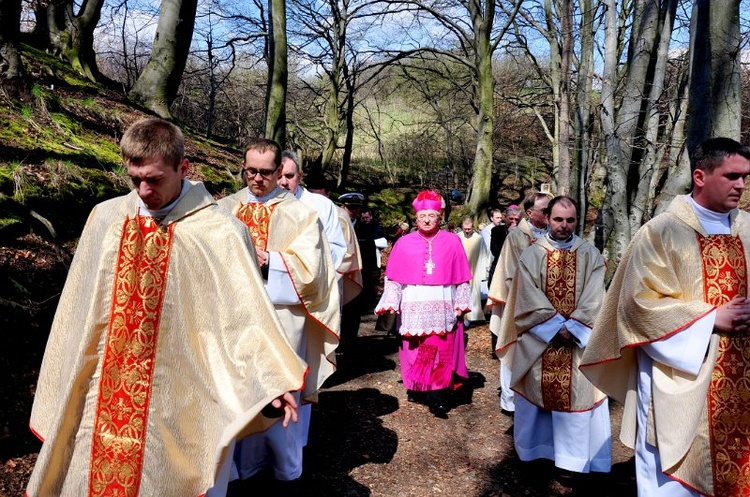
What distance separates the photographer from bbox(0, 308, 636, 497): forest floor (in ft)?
15.7

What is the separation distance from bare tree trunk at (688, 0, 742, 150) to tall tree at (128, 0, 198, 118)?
8838mm

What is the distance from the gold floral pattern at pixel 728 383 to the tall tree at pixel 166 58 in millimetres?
10204

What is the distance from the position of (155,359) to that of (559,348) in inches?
128

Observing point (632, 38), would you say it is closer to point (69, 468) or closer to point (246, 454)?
point (246, 454)

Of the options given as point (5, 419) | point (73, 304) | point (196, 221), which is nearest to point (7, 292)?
point (5, 419)

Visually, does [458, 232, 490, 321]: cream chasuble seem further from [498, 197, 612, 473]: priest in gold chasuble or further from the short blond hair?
the short blond hair

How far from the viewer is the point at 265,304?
115 inches

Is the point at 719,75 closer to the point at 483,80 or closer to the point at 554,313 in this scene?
the point at 554,313

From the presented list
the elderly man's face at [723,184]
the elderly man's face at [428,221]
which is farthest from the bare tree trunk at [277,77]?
the elderly man's face at [723,184]

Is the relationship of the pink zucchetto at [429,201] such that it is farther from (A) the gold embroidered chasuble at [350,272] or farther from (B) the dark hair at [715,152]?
(B) the dark hair at [715,152]

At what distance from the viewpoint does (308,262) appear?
13.9 ft

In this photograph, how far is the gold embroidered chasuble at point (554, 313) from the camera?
4.99 metres

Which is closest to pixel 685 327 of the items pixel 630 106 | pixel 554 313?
pixel 554 313

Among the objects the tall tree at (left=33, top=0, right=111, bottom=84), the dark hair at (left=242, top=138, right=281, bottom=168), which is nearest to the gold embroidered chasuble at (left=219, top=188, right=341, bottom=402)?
the dark hair at (left=242, top=138, right=281, bottom=168)
